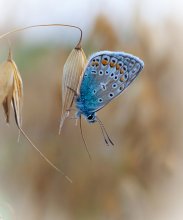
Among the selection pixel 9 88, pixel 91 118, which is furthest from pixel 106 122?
pixel 9 88

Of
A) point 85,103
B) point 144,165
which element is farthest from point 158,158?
point 85,103

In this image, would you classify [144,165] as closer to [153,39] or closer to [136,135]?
[136,135]

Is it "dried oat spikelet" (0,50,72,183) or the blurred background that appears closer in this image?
"dried oat spikelet" (0,50,72,183)

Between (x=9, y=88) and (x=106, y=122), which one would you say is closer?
(x=9, y=88)

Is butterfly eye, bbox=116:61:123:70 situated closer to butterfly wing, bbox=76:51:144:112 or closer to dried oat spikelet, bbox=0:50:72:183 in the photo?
butterfly wing, bbox=76:51:144:112

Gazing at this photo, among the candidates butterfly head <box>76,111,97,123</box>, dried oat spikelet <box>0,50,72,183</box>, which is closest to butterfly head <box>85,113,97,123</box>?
butterfly head <box>76,111,97,123</box>

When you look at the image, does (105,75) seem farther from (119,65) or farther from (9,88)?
(9,88)
